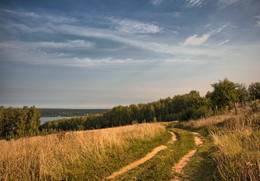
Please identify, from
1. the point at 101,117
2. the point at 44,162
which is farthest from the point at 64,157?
the point at 101,117

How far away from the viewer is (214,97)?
29.5 meters

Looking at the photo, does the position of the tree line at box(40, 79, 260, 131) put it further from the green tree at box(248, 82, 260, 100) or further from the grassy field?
the grassy field

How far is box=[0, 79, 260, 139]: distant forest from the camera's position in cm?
2797

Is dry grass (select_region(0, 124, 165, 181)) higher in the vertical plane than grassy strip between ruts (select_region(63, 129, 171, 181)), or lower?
higher

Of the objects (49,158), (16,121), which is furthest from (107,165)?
(16,121)

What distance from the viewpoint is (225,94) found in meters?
27.5

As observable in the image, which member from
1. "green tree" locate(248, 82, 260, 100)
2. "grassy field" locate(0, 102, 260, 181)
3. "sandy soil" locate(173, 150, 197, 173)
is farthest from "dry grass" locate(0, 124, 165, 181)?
"green tree" locate(248, 82, 260, 100)

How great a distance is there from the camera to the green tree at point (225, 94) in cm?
2747

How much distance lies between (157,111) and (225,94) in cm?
6033

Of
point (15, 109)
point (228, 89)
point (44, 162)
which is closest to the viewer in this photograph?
point (44, 162)

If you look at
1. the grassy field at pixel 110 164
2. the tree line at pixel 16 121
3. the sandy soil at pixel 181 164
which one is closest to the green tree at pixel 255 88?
the grassy field at pixel 110 164

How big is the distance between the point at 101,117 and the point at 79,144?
304 feet

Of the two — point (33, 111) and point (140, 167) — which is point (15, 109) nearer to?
point (33, 111)

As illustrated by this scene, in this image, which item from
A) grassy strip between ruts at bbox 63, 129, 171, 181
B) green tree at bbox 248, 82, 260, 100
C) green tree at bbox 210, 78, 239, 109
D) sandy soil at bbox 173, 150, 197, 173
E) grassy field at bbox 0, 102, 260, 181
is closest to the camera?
grassy field at bbox 0, 102, 260, 181
